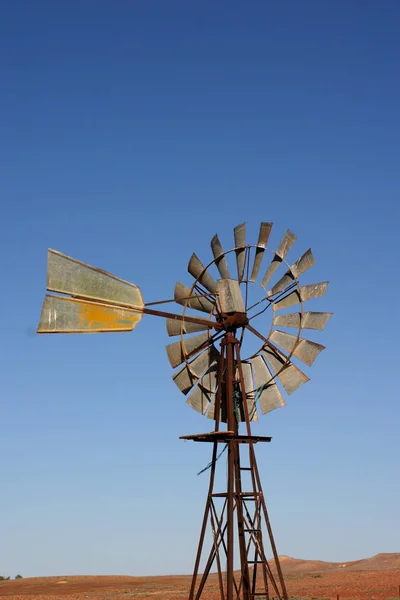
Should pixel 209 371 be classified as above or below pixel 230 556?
above

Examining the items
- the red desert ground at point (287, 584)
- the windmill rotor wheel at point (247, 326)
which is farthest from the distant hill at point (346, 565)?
the windmill rotor wheel at point (247, 326)

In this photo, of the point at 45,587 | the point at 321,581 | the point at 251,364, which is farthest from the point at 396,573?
the point at 251,364

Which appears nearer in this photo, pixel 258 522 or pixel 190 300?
pixel 258 522

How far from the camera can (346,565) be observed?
146 feet

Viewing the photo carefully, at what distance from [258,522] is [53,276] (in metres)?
5.42

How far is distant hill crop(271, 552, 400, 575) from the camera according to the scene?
41.4 metres

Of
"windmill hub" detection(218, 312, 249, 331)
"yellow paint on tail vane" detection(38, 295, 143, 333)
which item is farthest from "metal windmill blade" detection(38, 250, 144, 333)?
"windmill hub" detection(218, 312, 249, 331)

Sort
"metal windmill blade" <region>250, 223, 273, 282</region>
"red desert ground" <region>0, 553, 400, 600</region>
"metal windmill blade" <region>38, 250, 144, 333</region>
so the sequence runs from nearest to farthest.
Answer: "metal windmill blade" <region>38, 250, 144, 333</region> → "metal windmill blade" <region>250, 223, 273, 282</region> → "red desert ground" <region>0, 553, 400, 600</region>

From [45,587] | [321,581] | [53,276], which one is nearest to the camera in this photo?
[53,276]

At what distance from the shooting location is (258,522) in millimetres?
13570

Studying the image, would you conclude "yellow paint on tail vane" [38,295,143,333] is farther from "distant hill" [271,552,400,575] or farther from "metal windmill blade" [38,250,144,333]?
"distant hill" [271,552,400,575]

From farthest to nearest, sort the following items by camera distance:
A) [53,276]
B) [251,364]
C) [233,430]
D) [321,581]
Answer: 1. [321,581]
2. [251,364]
3. [233,430]
4. [53,276]

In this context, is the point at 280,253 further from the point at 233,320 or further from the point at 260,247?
the point at 233,320

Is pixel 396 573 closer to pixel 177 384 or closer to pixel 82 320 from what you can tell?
pixel 177 384
